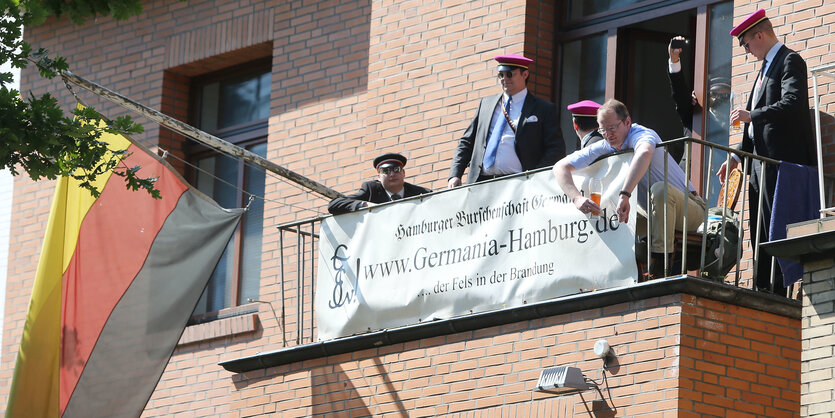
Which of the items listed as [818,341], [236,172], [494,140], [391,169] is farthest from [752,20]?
[236,172]

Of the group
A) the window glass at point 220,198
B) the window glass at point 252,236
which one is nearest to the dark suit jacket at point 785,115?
the window glass at point 252,236

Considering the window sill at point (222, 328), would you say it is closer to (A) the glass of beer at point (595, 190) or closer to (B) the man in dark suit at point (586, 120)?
(B) the man in dark suit at point (586, 120)

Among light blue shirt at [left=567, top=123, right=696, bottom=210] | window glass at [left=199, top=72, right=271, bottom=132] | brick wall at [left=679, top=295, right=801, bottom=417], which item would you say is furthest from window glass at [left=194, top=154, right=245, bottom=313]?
brick wall at [left=679, top=295, right=801, bottom=417]

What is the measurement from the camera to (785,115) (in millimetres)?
10469

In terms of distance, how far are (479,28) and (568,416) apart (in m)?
4.35

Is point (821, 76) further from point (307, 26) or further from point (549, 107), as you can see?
point (307, 26)

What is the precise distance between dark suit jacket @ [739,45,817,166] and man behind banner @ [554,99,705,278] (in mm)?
636

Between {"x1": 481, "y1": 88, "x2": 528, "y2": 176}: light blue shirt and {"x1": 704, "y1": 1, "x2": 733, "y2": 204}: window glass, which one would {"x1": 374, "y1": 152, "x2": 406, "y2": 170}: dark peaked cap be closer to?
{"x1": 481, "y1": 88, "x2": 528, "y2": 176}: light blue shirt

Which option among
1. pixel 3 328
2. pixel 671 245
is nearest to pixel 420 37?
pixel 671 245

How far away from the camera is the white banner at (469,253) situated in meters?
10.2

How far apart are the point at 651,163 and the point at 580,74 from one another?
3284 mm

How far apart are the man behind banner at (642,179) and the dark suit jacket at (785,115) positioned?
636 millimetres

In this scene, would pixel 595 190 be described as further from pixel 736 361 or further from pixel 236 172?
pixel 236 172

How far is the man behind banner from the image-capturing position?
9.99m
